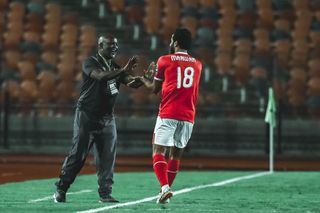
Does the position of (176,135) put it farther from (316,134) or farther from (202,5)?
(202,5)

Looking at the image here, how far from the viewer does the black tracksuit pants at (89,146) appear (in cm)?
1452

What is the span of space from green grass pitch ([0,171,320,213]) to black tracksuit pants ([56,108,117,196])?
1.03 feet

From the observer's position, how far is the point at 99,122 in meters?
14.5

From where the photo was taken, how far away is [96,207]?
1342 centimetres

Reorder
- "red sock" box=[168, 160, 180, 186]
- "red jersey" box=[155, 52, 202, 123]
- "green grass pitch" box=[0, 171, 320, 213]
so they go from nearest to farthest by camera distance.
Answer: "green grass pitch" box=[0, 171, 320, 213], "red jersey" box=[155, 52, 202, 123], "red sock" box=[168, 160, 180, 186]

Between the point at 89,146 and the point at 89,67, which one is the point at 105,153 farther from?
the point at 89,67

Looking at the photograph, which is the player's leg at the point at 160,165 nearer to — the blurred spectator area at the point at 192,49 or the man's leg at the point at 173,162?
the man's leg at the point at 173,162

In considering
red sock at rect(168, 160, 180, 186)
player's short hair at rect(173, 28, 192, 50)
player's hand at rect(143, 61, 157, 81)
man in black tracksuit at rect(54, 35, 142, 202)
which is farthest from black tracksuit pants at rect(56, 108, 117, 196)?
player's short hair at rect(173, 28, 192, 50)

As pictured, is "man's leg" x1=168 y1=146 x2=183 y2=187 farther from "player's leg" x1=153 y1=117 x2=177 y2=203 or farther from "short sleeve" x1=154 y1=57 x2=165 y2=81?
"short sleeve" x1=154 y1=57 x2=165 y2=81

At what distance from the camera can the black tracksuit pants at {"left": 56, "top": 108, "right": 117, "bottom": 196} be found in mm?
14523

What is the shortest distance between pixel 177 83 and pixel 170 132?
661 millimetres

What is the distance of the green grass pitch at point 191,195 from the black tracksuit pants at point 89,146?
32 cm

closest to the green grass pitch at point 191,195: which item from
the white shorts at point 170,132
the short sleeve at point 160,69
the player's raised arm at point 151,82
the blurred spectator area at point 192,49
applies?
the white shorts at point 170,132

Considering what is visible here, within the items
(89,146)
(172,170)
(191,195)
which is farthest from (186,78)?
(191,195)
